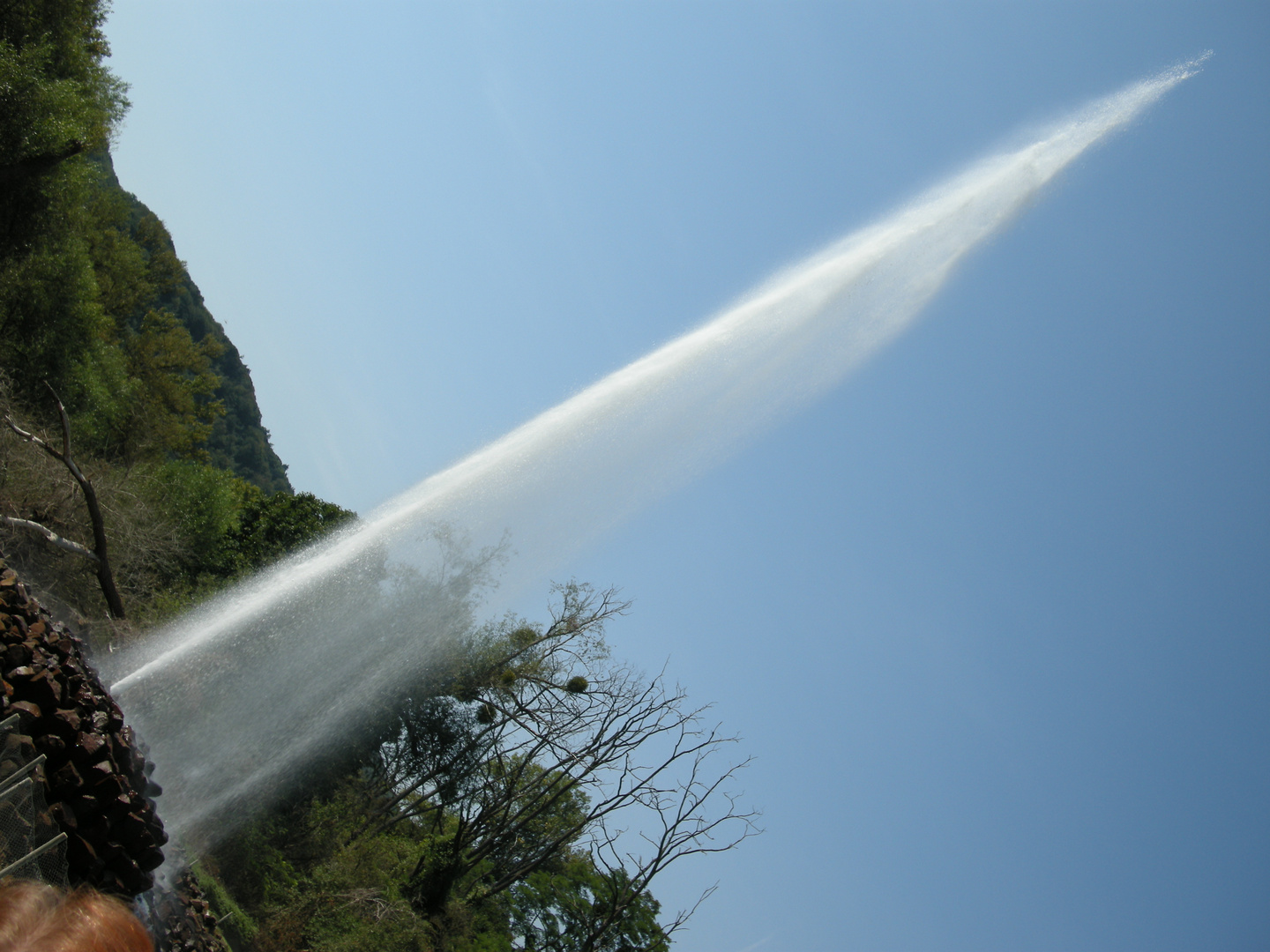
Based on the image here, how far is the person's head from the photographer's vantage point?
89.7 inches

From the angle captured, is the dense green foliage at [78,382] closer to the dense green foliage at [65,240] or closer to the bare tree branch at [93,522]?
the dense green foliage at [65,240]

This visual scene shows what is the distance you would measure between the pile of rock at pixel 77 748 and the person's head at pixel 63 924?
17.2 ft

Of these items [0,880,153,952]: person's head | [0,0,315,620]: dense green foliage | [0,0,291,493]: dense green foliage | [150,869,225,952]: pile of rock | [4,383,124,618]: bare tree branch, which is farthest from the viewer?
[0,0,291,493]: dense green foliage

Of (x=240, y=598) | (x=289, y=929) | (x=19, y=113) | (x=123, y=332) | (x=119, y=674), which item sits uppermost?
(x=19, y=113)

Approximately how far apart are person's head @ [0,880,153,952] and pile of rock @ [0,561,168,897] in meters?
5.23

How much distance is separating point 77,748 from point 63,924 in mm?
6463

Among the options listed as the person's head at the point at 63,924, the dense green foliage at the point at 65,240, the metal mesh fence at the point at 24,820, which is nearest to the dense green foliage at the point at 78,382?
the dense green foliage at the point at 65,240

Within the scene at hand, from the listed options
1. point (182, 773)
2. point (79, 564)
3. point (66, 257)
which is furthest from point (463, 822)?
point (66, 257)

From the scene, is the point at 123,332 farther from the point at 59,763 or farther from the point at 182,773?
the point at 59,763

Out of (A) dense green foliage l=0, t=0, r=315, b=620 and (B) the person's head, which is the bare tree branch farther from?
(B) the person's head

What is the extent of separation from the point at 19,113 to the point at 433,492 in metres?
13.3

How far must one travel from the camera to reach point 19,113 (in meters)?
17.9

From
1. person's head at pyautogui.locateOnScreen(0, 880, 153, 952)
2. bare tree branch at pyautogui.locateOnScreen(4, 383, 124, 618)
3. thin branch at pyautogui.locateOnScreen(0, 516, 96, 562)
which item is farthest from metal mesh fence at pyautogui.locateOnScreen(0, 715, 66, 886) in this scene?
thin branch at pyautogui.locateOnScreen(0, 516, 96, 562)

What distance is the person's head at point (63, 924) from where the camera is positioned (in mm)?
2279
